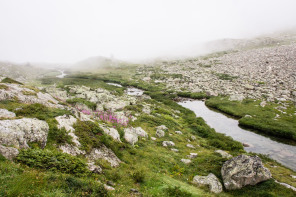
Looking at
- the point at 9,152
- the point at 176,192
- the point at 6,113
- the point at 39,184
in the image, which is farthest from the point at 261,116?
the point at 6,113

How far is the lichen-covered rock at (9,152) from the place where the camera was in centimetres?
900

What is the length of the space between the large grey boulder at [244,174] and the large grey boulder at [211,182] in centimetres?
77

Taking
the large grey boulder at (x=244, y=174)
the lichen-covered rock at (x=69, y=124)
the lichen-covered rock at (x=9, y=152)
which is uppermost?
the lichen-covered rock at (x=9, y=152)

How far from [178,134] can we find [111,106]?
638 inches

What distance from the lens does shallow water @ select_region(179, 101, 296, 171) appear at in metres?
24.1

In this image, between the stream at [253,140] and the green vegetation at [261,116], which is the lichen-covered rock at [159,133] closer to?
the stream at [253,140]

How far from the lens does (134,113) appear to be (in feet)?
112

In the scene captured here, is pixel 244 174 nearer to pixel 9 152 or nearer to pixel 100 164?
pixel 100 164

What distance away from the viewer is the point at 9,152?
924 centimetres

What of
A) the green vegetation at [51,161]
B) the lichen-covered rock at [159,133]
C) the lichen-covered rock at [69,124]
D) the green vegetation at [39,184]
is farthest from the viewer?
the lichen-covered rock at [159,133]

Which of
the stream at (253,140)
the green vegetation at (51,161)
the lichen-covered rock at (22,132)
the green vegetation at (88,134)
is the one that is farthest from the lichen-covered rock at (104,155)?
the stream at (253,140)

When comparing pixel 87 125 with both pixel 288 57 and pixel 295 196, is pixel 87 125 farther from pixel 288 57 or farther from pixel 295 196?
pixel 288 57

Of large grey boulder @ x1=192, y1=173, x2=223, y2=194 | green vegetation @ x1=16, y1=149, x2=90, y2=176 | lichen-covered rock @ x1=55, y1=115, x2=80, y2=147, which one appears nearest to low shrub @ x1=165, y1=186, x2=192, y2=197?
large grey boulder @ x1=192, y1=173, x2=223, y2=194

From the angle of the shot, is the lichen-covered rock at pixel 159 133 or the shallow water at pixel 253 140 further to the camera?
the lichen-covered rock at pixel 159 133
